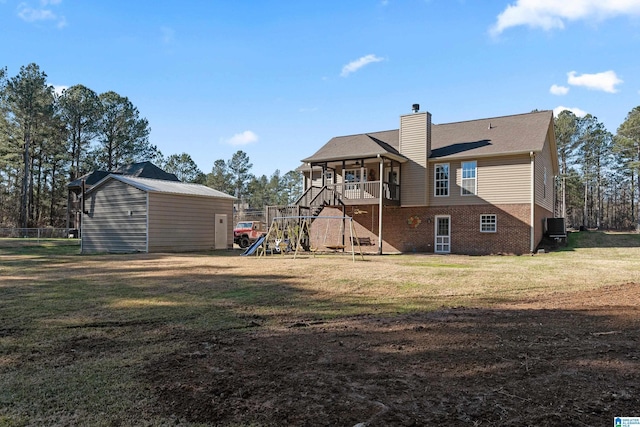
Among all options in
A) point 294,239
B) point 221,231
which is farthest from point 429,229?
point 221,231

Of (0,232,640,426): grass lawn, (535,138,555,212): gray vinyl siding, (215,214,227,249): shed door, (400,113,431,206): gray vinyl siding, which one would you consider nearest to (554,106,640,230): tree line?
(535,138,555,212): gray vinyl siding

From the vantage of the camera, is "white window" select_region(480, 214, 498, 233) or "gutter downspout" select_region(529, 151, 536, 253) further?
"white window" select_region(480, 214, 498, 233)

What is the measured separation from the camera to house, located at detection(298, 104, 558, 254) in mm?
19359

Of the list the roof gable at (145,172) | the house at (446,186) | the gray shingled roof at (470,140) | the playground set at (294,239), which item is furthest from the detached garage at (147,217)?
the roof gable at (145,172)

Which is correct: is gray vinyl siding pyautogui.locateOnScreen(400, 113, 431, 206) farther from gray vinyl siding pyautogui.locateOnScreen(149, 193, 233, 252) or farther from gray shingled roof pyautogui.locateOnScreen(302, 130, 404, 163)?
gray vinyl siding pyautogui.locateOnScreen(149, 193, 233, 252)

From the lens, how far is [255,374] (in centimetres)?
400

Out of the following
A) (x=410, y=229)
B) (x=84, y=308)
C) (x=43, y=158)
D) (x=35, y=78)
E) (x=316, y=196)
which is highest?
(x=35, y=78)

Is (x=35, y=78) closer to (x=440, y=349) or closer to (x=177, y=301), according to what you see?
(x=177, y=301)

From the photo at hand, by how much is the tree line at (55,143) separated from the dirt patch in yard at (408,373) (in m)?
43.8

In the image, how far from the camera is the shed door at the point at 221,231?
2430 cm

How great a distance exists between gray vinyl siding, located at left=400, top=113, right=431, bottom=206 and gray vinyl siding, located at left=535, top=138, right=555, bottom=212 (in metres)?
4.98

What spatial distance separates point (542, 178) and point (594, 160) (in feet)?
111

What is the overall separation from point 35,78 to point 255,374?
4521 cm

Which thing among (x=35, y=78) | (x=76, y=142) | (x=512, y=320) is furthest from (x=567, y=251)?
(x=76, y=142)
